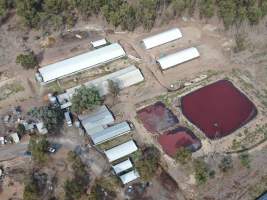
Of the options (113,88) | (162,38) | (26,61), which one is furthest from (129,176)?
(162,38)

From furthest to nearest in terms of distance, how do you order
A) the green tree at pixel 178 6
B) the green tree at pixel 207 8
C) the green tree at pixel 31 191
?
the green tree at pixel 178 6 → the green tree at pixel 207 8 → the green tree at pixel 31 191

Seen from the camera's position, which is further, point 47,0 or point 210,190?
point 47,0

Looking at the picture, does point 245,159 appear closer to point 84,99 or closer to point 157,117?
point 157,117

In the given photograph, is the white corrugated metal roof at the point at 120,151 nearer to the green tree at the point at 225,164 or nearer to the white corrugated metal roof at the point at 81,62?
the green tree at the point at 225,164

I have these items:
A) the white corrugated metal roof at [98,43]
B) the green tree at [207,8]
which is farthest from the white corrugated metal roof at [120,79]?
the green tree at [207,8]

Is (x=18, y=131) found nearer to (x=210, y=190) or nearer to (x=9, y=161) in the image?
(x=9, y=161)

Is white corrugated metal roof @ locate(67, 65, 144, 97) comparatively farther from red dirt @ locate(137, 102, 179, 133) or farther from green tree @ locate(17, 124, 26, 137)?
green tree @ locate(17, 124, 26, 137)

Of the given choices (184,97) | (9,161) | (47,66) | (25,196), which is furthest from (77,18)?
(25,196)

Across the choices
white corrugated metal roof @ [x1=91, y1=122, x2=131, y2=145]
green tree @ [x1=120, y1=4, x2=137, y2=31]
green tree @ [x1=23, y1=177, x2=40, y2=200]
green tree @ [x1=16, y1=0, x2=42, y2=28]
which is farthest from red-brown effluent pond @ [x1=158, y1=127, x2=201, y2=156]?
green tree @ [x1=16, y1=0, x2=42, y2=28]
